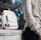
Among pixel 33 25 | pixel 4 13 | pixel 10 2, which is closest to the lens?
pixel 33 25

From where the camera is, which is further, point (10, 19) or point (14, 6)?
point (14, 6)

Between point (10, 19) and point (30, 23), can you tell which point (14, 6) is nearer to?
point (10, 19)

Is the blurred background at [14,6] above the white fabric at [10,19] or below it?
above

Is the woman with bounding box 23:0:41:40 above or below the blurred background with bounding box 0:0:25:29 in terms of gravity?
below

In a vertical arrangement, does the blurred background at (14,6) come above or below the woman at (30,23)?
above

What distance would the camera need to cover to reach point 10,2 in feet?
5.71

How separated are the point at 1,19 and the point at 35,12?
0.45m

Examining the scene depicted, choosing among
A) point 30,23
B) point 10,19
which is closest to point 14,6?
point 10,19

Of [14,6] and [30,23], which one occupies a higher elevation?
[14,6]

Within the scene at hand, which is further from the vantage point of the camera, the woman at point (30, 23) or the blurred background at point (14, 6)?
the blurred background at point (14, 6)

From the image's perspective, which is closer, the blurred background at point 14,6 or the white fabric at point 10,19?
the white fabric at point 10,19

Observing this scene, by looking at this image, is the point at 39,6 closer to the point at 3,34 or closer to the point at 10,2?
the point at 10,2

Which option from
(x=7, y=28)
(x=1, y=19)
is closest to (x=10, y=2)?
(x=1, y=19)

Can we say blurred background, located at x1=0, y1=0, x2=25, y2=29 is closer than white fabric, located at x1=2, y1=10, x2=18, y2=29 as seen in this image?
No
